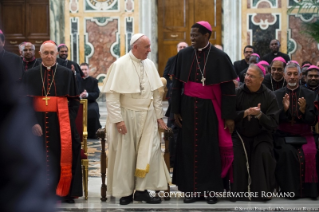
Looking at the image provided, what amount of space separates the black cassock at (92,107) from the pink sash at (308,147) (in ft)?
14.4

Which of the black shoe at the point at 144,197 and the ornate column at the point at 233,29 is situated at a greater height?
the ornate column at the point at 233,29

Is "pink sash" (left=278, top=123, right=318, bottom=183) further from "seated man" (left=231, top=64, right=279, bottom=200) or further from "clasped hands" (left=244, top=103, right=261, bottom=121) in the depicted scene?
"clasped hands" (left=244, top=103, right=261, bottom=121)

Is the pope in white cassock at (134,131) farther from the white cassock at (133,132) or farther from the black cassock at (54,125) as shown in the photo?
the black cassock at (54,125)

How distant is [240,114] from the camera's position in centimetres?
480

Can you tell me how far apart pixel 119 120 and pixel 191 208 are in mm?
1023

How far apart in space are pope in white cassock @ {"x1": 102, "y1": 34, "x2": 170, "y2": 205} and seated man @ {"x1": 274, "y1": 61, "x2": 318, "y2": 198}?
3.91ft

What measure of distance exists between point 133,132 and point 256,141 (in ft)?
3.93

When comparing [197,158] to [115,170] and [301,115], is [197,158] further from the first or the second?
[301,115]

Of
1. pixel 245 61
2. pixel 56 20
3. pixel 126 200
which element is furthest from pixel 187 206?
pixel 56 20

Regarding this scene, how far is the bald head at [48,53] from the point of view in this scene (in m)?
4.71

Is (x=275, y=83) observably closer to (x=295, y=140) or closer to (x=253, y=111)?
(x=295, y=140)

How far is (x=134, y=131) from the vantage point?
15.5 feet

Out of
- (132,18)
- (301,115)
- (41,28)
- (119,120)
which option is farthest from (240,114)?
(41,28)

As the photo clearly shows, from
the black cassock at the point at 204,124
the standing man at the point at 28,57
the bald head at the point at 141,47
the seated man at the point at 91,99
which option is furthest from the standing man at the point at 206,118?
the seated man at the point at 91,99
